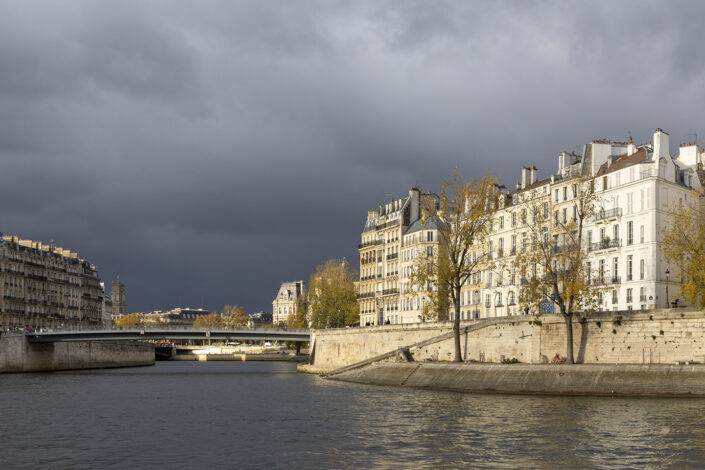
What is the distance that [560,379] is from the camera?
5431cm

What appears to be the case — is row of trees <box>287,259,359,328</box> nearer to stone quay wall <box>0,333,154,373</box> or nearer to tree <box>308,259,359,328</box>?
tree <box>308,259,359,328</box>

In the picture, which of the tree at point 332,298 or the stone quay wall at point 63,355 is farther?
the tree at point 332,298

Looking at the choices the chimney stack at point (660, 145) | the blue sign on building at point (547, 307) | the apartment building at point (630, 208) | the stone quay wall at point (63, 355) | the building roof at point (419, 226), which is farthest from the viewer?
the building roof at point (419, 226)

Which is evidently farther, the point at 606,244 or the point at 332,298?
the point at 332,298

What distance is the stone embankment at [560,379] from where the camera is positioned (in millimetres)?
48975

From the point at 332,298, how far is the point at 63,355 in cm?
3955

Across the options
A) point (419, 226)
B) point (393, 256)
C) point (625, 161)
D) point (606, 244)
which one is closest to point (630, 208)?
point (606, 244)

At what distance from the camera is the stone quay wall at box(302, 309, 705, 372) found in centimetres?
5403

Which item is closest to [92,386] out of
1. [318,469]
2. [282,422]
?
[282,422]

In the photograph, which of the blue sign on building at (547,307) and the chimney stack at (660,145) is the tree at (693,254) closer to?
the chimney stack at (660,145)

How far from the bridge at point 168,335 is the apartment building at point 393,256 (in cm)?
1714

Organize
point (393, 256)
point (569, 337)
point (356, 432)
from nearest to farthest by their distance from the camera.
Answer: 1. point (356, 432)
2. point (569, 337)
3. point (393, 256)

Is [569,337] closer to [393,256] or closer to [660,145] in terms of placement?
[660,145]

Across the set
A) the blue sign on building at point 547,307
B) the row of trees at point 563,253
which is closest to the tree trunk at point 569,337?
the row of trees at point 563,253
